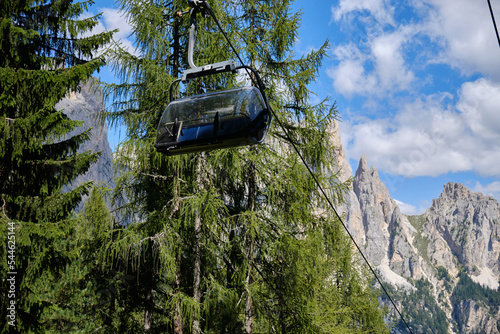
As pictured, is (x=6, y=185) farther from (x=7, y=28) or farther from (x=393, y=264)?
(x=393, y=264)

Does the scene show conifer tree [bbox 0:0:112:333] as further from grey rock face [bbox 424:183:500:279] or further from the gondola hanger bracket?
grey rock face [bbox 424:183:500:279]

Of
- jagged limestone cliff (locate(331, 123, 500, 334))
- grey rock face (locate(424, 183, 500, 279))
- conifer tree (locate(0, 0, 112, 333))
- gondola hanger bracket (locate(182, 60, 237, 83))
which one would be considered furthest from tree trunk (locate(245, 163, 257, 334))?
grey rock face (locate(424, 183, 500, 279))

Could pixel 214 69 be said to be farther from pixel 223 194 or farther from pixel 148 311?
pixel 148 311

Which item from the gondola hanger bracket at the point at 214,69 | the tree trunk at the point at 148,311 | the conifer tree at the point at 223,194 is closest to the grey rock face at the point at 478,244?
the conifer tree at the point at 223,194

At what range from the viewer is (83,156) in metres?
6.17

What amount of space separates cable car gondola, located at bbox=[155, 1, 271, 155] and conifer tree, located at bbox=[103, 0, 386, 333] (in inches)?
101

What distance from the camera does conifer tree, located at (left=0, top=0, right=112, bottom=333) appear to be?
5.59 m

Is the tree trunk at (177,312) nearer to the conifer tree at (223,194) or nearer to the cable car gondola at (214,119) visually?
the conifer tree at (223,194)

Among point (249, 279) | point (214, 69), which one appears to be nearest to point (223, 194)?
point (249, 279)

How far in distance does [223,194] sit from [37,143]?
11.2ft

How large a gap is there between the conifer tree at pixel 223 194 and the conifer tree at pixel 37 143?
84 cm

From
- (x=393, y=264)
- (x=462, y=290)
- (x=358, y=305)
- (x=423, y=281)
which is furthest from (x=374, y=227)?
(x=358, y=305)

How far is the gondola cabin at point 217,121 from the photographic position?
3.70 meters

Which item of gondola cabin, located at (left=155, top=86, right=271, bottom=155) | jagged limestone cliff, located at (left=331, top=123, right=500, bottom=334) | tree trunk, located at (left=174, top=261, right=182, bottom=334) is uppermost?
jagged limestone cliff, located at (left=331, top=123, right=500, bottom=334)
